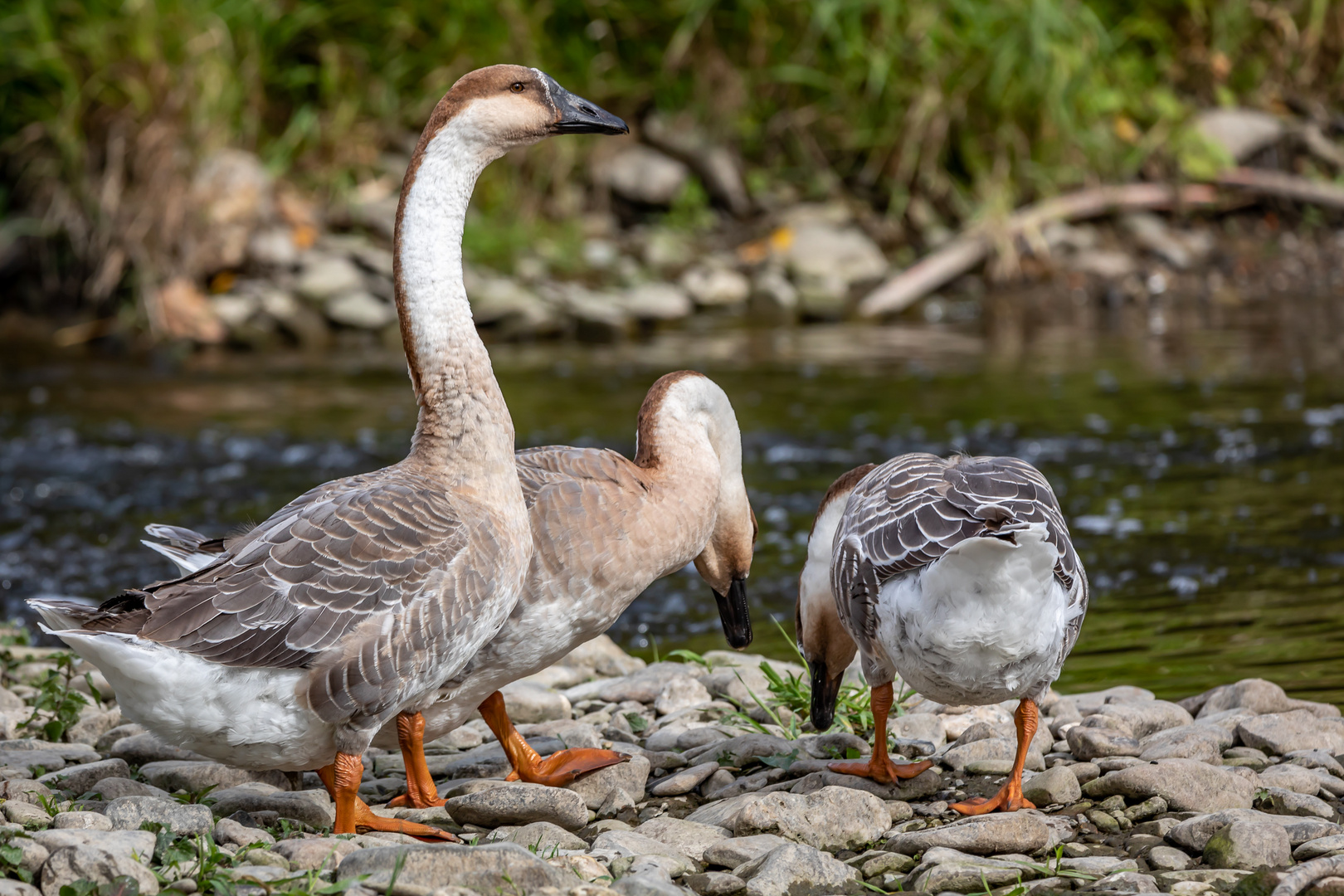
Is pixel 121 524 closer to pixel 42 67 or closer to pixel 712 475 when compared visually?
pixel 712 475

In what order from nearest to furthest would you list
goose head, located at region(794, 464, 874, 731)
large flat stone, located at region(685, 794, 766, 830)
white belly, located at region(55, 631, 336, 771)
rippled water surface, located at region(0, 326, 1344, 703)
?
1. white belly, located at region(55, 631, 336, 771)
2. large flat stone, located at region(685, 794, 766, 830)
3. goose head, located at region(794, 464, 874, 731)
4. rippled water surface, located at region(0, 326, 1344, 703)

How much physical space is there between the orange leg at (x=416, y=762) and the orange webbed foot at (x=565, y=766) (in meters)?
0.31

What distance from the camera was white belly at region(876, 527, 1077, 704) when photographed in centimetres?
387

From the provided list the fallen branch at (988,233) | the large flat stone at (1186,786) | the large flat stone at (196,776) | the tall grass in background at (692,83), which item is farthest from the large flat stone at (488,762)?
the fallen branch at (988,233)

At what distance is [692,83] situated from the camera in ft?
58.2

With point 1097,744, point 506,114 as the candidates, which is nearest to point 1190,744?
point 1097,744

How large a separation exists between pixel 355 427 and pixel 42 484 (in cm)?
240

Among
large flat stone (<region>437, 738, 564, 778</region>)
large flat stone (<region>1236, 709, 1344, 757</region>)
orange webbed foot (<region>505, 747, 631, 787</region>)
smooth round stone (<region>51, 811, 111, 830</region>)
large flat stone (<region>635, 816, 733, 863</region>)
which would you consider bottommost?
large flat stone (<region>437, 738, 564, 778</region>)

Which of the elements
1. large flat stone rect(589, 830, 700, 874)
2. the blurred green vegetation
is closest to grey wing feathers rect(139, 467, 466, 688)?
large flat stone rect(589, 830, 700, 874)

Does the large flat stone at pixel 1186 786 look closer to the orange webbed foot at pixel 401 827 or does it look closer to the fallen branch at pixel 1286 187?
the orange webbed foot at pixel 401 827

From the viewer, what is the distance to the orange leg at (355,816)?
13.0 ft

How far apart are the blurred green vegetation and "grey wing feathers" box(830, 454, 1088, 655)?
1192cm

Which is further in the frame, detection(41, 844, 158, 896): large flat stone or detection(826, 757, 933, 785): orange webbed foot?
detection(826, 757, 933, 785): orange webbed foot

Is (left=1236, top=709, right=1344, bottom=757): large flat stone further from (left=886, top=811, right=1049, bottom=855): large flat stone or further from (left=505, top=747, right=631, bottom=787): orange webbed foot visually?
(left=505, top=747, right=631, bottom=787): orange webbed foot
